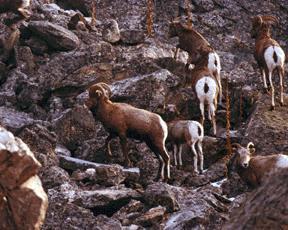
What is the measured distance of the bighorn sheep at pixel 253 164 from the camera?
40.2 ft

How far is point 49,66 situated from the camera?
58.2 feet

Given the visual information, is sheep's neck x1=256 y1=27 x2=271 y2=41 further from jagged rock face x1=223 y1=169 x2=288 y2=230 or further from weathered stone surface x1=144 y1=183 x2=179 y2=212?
jagged rock face x1=223 y1=169 x2=288 y2=230

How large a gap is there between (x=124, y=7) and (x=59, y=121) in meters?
8.40

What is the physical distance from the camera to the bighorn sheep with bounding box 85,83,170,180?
14.0 m

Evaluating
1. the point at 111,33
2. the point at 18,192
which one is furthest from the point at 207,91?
the point at 18,192

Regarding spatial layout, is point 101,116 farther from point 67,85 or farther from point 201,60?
point 201,60

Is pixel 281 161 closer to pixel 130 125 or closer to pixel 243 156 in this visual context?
pixel 243 156

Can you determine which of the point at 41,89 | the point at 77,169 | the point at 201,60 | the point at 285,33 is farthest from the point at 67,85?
the point at 285,33

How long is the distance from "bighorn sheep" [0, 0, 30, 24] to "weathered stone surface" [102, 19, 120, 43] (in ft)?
7.18

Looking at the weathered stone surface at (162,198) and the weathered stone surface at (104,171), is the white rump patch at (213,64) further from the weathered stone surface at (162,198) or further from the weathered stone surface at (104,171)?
the weathered stone surface at (162,198)

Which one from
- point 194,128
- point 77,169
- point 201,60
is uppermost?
point 201,60

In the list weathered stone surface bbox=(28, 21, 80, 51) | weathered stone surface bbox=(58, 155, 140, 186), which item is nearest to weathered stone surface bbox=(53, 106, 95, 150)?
weathered stone surface bbox=(58, 155, 140, 186)

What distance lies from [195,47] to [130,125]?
523cm

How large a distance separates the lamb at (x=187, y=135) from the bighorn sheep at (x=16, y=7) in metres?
6.40
